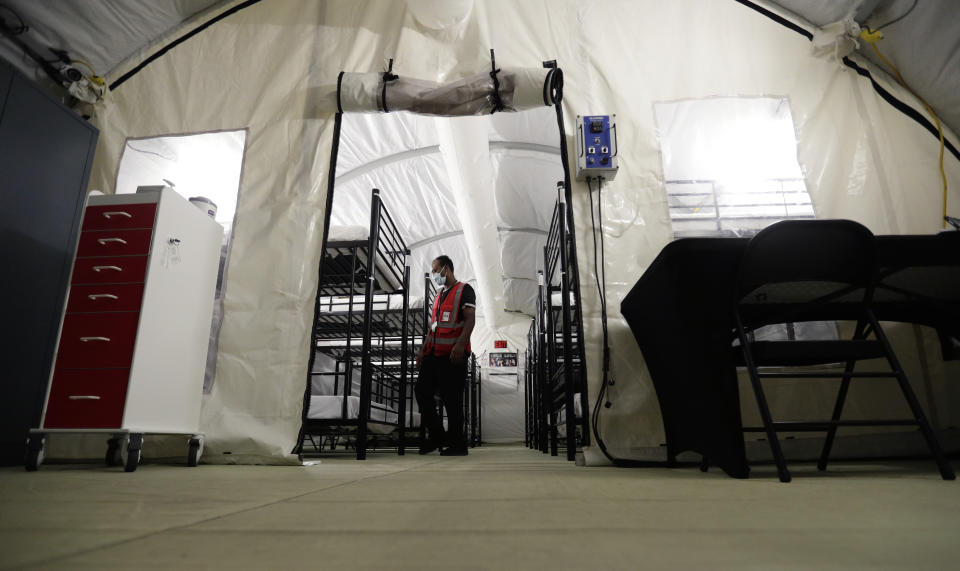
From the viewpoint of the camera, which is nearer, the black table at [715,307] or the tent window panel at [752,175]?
the black table at [715,307]

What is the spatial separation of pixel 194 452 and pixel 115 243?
103 centimetres

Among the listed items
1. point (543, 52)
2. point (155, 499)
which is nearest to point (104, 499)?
point (155, 499)

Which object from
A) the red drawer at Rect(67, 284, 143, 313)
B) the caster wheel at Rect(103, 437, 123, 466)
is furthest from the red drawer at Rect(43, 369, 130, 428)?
the caster wheel at Rect(103, 437, 123, 466)

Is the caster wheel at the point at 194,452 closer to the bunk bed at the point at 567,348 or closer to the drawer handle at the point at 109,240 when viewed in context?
the drawer handle at the point at 109,240

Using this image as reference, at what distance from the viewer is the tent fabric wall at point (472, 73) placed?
259 cm

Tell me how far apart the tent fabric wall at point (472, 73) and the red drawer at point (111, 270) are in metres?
0.61

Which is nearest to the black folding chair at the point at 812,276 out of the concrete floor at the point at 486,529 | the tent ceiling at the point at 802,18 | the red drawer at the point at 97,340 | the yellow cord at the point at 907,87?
the concrete floor at the point at 486,529

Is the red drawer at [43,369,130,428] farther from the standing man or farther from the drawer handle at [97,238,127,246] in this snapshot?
the standing man

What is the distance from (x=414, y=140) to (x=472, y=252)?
169 centimetres

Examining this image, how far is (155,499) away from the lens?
3.21ft

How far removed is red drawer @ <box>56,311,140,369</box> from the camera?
2.03 metres

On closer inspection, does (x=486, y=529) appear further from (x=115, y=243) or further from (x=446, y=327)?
(x=446, y=327)

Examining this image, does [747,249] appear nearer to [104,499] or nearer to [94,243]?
[104,499]

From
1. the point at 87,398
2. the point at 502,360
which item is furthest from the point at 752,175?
the point at 502,360
